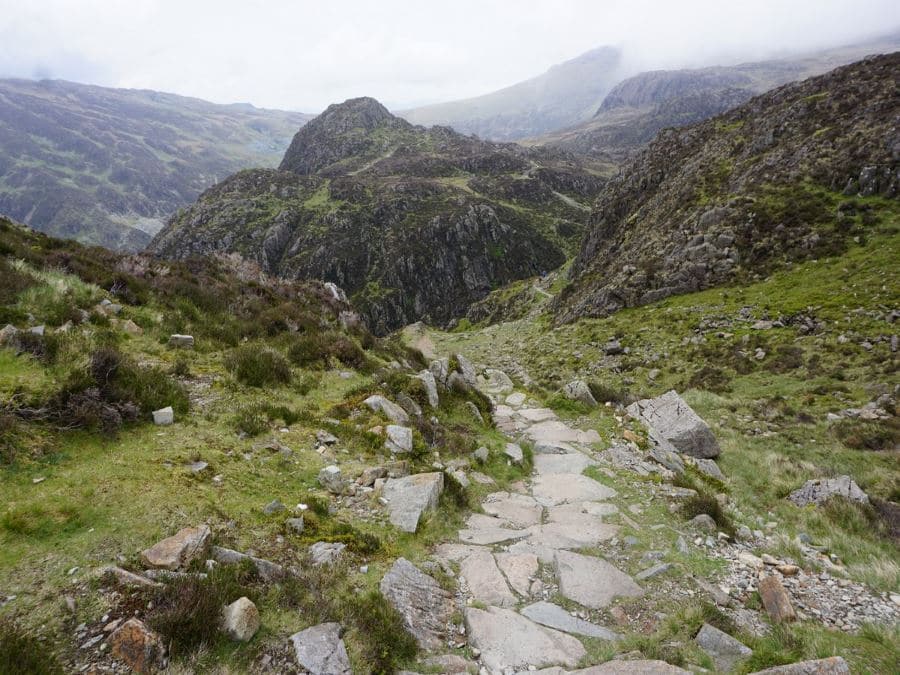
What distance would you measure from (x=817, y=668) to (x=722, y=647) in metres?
→ 1.09

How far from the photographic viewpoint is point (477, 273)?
5640 inches

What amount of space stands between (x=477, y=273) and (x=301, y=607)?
141 meters

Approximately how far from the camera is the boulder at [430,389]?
14566 mm

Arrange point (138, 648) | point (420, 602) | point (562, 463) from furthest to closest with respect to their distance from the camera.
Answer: point (562, 463) → point (420, 602) → point (138, 648)

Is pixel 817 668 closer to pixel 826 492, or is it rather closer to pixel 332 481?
pixel 332 481

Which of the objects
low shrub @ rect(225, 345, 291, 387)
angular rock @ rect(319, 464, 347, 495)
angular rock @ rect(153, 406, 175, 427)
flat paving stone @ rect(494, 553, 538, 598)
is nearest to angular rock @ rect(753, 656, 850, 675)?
flat paving stone @ rect(494, 553, 538, 598)

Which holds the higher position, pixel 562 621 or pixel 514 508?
pixel 562 621

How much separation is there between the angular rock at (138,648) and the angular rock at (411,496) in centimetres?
421

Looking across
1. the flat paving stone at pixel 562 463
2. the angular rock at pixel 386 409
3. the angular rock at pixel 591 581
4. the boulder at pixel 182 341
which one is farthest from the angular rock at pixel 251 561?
the boulder at pixel 182 341

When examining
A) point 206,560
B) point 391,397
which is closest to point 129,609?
point 206,560

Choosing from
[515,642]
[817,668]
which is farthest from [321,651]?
[817,668]

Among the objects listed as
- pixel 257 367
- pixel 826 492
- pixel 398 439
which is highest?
pixel 257 367

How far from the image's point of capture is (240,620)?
4.49 metres

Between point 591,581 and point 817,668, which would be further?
point 591,581
